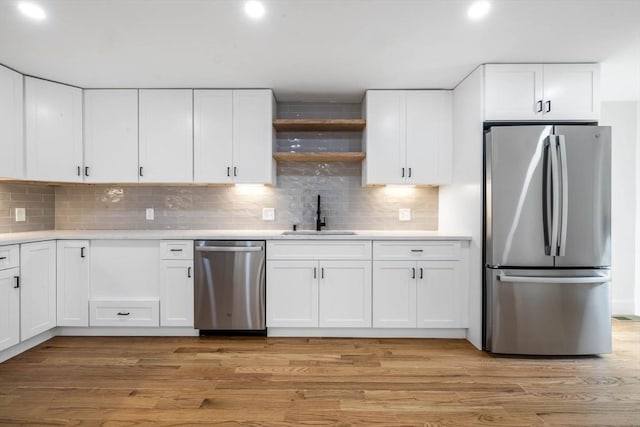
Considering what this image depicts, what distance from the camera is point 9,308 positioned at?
2684 mm

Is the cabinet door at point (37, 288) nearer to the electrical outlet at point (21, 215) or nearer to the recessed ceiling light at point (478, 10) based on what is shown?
the electrical outlet at point (21, 215)

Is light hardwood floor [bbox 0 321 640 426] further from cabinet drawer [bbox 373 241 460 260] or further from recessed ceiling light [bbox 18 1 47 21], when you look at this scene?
recessed ceiling light [bbox 18 1 47 21]

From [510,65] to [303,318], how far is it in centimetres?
269

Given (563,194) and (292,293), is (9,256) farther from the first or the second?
(563,194)

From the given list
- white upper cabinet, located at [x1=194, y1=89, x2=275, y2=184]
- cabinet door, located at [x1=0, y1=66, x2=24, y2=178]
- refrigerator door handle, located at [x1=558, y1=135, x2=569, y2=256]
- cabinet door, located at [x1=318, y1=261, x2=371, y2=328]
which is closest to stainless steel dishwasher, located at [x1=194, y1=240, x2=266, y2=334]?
cabinet door, located at [x1=318, y1=261, x2=371, y2=328]

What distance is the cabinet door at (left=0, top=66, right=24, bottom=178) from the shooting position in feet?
9.51

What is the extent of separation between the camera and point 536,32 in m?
2.40

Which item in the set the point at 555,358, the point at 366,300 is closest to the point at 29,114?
the point at 366,300

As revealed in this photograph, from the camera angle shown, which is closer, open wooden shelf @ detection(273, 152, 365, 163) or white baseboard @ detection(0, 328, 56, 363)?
white baseboard @ detection(0, 328, 56, 363)

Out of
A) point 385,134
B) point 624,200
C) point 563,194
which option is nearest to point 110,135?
point 385,134

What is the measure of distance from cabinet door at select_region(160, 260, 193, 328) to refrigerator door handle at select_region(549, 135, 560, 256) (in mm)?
2914

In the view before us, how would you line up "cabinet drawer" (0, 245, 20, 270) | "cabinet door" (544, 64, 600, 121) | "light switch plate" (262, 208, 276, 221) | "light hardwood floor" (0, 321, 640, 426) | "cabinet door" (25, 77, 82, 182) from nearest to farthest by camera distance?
"light hardwood floor" (0, 321, 640, 426) < "cabinet drawer" (0, 245, 20, 270) < "cabinet door" (544, 64, 600, 121) < "cabinet door" (25, 77, 82, 182) < "light switch plate" (262, 208, 276, 221)

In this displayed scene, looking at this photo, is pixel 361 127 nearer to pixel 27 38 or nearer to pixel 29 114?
pixel 27 38

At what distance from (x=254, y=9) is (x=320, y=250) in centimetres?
189
